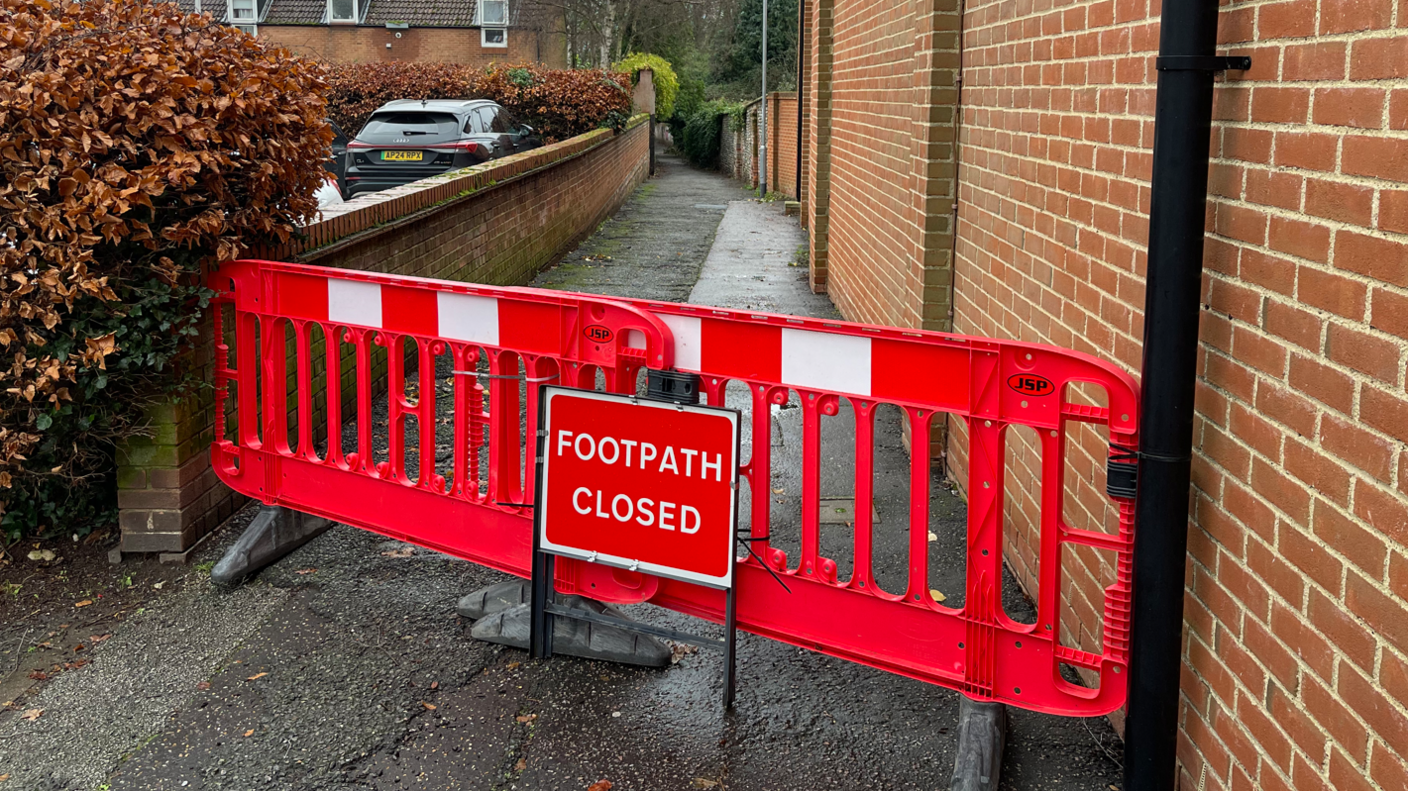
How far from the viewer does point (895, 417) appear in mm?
7516

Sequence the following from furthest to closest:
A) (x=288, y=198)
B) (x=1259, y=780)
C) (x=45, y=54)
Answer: (x=288, y=198) → (x=45, y=54) → (x=1259, y=780)

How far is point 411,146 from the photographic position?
17891mm

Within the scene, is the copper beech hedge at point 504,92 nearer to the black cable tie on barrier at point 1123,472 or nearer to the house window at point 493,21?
the house window at point 493,21

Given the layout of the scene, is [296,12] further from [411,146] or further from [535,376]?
[535,376]

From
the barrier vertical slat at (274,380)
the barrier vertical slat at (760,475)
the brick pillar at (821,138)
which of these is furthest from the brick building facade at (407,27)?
the barrier vertical slat at (760,475)

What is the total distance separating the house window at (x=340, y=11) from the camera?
157 feet

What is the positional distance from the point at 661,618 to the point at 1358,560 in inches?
108

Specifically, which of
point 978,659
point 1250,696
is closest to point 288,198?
point 978,659

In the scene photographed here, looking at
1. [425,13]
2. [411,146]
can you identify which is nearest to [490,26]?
[425,13]

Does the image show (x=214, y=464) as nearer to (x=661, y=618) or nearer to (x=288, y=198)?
(x=288, y=198)

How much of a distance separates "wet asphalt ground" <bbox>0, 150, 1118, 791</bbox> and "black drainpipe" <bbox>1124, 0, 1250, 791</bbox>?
1.51 feet

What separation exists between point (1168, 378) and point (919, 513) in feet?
2.65

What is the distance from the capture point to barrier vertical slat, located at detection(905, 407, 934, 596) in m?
3.36

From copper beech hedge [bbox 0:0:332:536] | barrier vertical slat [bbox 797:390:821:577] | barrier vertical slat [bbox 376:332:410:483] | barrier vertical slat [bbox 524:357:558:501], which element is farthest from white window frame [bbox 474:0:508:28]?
barrier vertical slat [bbox 797:390:821:577]
